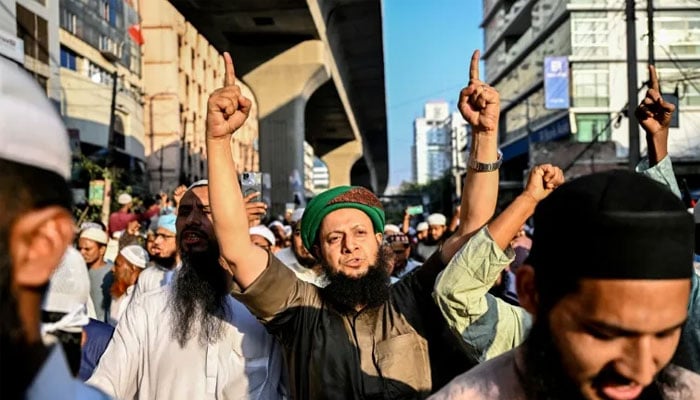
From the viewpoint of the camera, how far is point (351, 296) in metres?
2.54

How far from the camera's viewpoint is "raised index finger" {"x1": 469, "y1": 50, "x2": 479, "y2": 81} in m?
2.56

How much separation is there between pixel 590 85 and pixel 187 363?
1749 inches

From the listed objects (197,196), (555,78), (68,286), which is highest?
(555,78)

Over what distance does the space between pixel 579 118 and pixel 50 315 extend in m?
44.6

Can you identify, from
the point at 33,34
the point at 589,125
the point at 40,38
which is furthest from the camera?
the point at 589,125

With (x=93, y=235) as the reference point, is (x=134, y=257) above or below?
below

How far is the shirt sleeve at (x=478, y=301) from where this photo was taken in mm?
2021

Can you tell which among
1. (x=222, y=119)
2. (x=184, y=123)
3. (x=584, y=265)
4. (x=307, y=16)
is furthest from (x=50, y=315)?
(x=184, y=123)

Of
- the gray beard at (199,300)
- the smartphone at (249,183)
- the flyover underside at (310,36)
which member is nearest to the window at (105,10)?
the flyover underside at (310,36)

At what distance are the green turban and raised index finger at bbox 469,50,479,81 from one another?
61 cm

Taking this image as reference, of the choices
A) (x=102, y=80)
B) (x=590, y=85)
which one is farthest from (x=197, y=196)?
(x=590, y=85)

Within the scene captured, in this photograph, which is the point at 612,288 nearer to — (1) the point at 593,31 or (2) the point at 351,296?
(2) the point at 351,296

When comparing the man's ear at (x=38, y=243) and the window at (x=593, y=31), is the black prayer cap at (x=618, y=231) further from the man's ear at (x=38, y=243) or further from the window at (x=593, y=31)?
the window at (x=593, y=31)

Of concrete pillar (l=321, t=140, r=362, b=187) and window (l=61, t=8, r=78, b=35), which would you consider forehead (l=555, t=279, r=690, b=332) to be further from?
concrete pillar (l=321, t=140, r=362, b=187)
